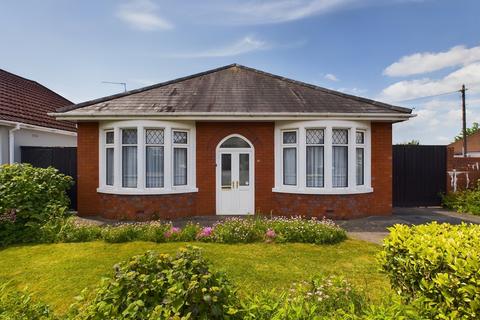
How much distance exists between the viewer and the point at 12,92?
13.9 m

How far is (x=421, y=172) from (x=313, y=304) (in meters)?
11.4

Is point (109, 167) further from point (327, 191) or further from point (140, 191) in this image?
point (327, 191)

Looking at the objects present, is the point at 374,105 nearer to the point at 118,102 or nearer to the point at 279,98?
the point at 279,98

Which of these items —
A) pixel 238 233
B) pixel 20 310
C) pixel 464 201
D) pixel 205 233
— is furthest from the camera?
pixel 464 201

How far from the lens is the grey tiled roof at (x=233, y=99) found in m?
9.94

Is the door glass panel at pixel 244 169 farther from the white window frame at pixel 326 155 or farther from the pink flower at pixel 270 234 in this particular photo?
the pink flower at pixel 270 234

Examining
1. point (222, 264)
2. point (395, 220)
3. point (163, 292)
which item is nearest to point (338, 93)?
point (395, 220)

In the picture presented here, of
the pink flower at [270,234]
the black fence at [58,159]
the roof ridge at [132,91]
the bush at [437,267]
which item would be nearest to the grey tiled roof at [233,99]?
the roof ridge at [132,91]

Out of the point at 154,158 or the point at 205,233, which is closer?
the point at 205,233

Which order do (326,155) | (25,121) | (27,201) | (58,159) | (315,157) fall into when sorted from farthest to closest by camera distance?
(25,121) → (58,159) → (315,157) → (326,155) → (27,201)

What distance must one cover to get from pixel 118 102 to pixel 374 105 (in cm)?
901

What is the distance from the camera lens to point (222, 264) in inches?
219

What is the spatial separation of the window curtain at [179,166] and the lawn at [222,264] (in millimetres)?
3454

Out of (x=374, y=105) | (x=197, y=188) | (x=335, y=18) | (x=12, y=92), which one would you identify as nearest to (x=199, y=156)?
(x=197, y=188)
